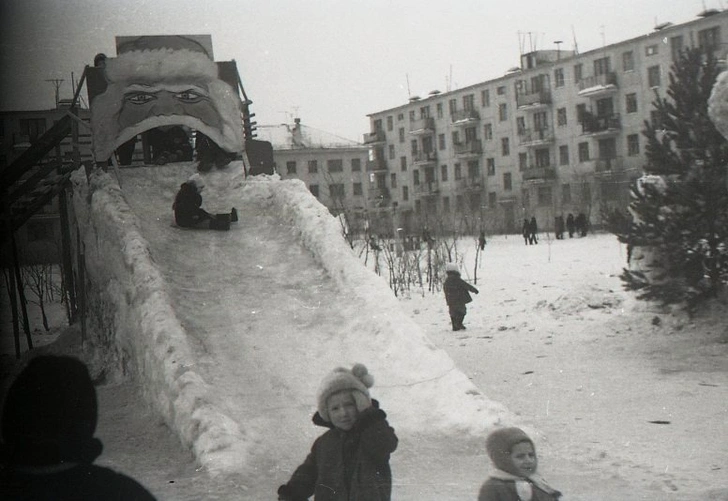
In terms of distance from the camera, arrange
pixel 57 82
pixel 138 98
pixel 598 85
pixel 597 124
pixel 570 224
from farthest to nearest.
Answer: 1. pixel 570 224
2. pixel 138 98
3. pixel 597 124
4. pixel 598 85
5. pixel 57 82

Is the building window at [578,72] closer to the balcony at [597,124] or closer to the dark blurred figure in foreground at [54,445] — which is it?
the balcony at [597,124]

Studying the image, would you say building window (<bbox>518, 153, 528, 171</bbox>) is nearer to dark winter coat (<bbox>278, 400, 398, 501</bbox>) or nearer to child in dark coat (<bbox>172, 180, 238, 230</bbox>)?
child in dark coat (<bbox>172, 180, 238, 230</bbox>)

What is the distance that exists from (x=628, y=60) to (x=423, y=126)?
50.5 inches

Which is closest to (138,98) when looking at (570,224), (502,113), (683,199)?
(502,113)

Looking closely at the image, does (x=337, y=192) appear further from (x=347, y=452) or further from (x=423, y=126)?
(x=347, y=452)

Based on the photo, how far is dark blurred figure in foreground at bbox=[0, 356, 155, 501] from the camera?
289 centimetres

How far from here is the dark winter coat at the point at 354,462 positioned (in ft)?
8.21

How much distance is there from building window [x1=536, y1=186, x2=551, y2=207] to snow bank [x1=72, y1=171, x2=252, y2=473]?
2.38 metres

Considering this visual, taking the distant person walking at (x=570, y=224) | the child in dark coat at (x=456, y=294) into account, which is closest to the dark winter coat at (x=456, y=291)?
the child in dark coat at (x=456, y=294)

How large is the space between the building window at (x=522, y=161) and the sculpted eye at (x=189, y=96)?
2.31 metres

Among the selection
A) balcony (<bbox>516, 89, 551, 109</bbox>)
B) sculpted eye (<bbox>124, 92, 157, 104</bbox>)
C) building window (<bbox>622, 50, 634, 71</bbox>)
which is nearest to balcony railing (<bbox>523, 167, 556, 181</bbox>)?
balcony (<bbox>516, 89, 551, 109</bbox>)

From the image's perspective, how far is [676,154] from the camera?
5.23m

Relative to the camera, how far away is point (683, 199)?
211 inches

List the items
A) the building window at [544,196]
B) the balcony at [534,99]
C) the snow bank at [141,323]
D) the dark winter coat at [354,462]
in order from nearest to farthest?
the dark winter coat at [354,462], the snow bank at [141,323], the balcony at [534,99], the building window at [544,196]
